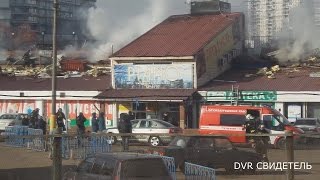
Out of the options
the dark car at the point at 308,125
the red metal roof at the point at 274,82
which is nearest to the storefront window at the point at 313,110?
the red metal roof at the point at 274,82

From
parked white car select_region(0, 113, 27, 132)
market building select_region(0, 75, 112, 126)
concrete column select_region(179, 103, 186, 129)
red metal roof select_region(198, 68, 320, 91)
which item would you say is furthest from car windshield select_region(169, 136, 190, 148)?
market building select_region(0, 75, 112, 126)

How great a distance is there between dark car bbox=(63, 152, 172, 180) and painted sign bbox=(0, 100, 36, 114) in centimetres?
3453

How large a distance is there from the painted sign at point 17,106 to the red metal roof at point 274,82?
13748 millimetres

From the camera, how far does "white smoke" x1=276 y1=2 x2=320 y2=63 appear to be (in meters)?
49.3

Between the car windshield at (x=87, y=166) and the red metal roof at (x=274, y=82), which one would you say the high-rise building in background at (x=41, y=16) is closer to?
the red metal roof at (x=274, y=82)

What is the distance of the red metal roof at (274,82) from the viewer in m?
38.9

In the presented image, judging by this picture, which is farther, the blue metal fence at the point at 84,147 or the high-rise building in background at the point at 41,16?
the high-rise building in background at the point at 41,16

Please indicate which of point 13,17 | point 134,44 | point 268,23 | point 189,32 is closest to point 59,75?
point 134,44

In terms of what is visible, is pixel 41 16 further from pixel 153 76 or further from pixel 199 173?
pixel 199 173

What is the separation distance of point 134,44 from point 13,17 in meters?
117

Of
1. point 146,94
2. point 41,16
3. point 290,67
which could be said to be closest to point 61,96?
point 146,94

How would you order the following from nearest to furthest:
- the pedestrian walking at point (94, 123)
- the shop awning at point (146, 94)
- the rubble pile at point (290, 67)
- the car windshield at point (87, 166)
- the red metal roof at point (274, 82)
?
the car windshield at point (87, 166) → the pedestrian walking at point (94, 123) → the red metal roof at point (274, 82) → the shop awning at point (146, 94) → the rubble pile at point (290, 67)

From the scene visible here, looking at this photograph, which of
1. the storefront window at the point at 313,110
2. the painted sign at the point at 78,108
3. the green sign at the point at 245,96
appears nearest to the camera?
the storefront window at the point at 313,110

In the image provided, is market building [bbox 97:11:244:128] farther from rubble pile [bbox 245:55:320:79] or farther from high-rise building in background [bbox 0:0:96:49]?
high-rise building in background [bbox 0:0:96:49]
